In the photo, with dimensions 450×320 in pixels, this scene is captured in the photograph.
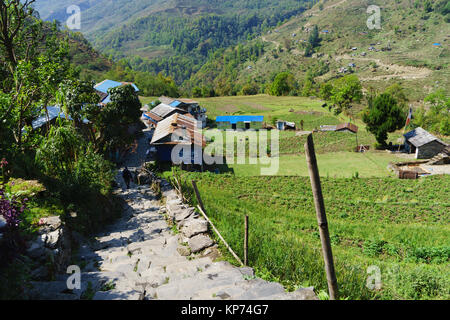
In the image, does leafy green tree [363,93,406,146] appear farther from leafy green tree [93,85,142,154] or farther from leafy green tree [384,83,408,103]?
leafy green tree [384,83,408,103]

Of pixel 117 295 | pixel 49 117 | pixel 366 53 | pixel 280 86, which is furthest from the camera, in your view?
pixel 366 53

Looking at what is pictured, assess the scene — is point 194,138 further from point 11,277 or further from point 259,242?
point 11,277

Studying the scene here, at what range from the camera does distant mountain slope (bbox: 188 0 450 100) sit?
92938 mm

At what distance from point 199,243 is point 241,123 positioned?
43.2 m

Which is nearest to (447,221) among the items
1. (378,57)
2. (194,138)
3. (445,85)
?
(194,138)

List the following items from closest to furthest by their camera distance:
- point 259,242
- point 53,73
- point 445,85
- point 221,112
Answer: point 259,242, point 53,73, point 221,112, point 445,85

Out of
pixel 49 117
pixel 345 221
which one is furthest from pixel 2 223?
pixel 49 117

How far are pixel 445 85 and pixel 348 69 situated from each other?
1529 inches

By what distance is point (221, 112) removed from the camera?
203ft

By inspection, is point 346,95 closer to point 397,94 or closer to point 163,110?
point 397,94

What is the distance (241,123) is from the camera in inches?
1949

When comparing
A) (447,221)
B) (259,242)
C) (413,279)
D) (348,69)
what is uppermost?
(348,69)

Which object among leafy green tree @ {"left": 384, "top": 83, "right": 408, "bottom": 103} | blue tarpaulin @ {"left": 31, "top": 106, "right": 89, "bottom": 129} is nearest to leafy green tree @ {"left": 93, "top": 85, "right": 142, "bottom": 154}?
blue tarpaulin @ {"left": 31, "top": 106, "right": 89, "bottom": 129}

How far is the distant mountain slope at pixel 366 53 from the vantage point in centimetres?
9294
